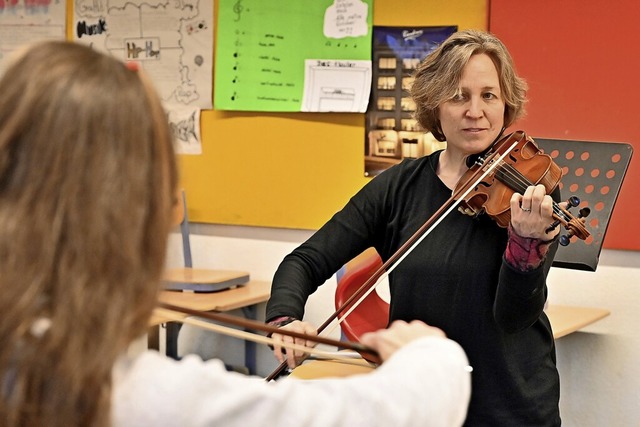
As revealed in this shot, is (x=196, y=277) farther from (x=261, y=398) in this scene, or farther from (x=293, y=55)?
(x=261, y=398)

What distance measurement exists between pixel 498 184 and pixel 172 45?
2270 millimetres

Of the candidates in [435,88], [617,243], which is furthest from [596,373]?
[435,88]

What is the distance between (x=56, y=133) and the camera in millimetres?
876

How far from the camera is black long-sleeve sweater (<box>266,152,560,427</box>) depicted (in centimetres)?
176

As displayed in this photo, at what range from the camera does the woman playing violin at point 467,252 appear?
1729 mm

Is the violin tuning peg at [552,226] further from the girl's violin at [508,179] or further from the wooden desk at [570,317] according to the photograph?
the wooden desk at [570,317]

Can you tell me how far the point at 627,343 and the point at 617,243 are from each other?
0.34m

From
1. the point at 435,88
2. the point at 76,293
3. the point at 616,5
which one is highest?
the point at 616,5

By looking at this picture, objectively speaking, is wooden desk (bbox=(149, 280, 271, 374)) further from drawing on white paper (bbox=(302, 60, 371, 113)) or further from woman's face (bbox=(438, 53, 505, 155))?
woman's face (bbox=(438, 53, 505, 155))

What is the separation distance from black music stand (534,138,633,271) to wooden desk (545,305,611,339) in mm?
415

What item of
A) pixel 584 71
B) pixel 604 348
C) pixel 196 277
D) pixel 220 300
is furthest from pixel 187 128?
pixel 604 348

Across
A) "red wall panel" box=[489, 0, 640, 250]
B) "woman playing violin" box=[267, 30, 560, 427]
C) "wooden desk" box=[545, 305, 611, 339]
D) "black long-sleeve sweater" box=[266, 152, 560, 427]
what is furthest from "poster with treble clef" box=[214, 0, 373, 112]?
"black long-sleeve sweater" box=[266, 152, 560, 427]

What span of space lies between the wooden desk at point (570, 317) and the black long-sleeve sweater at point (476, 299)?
35.5 inches

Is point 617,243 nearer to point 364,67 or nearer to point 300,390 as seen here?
point 364,67
